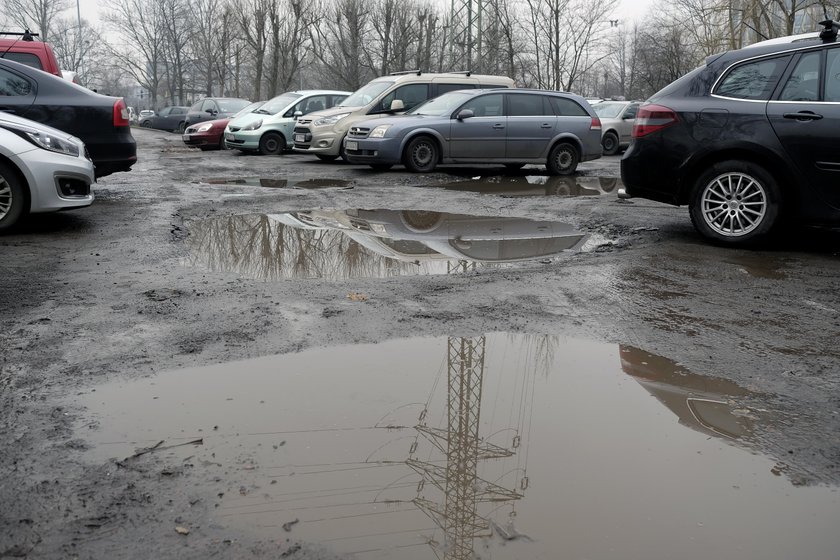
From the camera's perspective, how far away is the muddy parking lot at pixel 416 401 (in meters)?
2.53

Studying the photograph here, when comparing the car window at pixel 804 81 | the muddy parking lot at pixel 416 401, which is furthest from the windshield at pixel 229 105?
the car window at pixel 804 81

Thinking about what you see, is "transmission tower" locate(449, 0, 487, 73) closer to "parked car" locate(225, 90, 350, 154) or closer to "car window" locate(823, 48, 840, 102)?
"parked car" locate(225, 90, 350, 154)

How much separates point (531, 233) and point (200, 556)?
6.09 m

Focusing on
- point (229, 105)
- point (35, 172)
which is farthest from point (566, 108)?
point (229, 105)

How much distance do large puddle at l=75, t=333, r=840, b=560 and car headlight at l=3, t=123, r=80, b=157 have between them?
4654mm

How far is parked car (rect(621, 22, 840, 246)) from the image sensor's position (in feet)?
21.3

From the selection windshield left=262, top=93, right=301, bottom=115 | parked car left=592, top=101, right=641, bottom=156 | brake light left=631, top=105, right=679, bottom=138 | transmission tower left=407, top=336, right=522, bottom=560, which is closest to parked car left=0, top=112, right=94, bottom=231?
transmission tower left=407, top=336, right=522, bottom=560

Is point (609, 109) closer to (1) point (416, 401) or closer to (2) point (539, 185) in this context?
(2) point (539, 185)

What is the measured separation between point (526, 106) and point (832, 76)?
8002 millimetres

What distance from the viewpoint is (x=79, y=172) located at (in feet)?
24.6

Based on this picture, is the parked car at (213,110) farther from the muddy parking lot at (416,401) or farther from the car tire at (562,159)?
the muddy parking lot at (416,401)

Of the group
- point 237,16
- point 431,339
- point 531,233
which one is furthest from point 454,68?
point 431,339

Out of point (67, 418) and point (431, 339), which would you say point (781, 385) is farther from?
point (67, 418)

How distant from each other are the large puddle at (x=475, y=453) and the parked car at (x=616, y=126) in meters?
20.1
